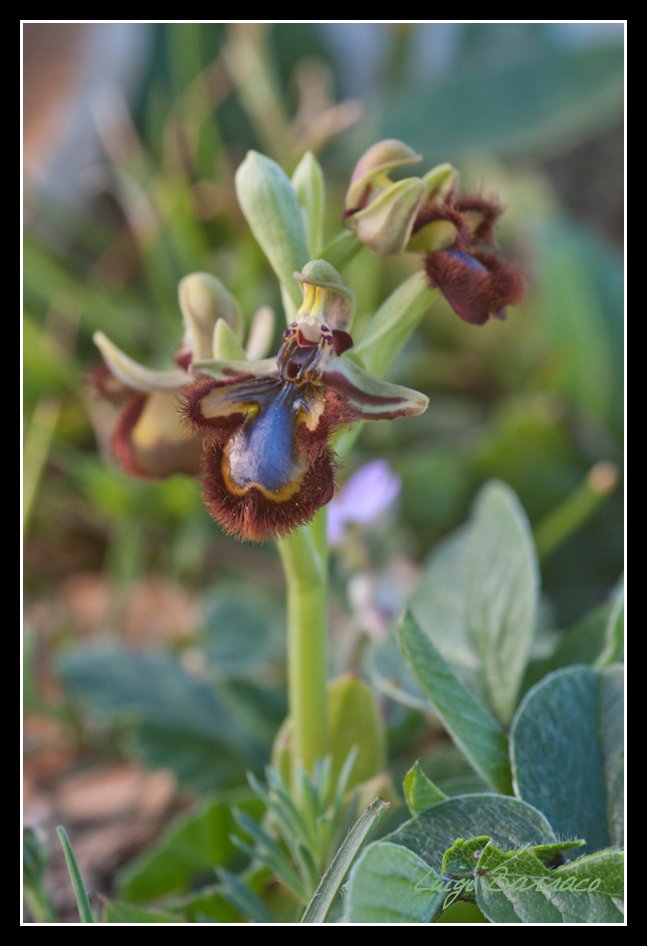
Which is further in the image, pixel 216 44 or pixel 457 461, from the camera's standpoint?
pixel 216 44

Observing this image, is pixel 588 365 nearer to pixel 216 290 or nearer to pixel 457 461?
pixel 457 461

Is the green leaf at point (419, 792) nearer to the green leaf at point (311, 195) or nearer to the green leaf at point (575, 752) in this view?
the green leaf at point (575, 752)

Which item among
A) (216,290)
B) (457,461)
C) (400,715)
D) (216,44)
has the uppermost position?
(216,44)

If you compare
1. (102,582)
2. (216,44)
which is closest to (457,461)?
(102,582)

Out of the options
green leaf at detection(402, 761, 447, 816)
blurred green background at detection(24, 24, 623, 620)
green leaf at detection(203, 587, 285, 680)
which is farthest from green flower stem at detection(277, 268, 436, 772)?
blurred green background at detection(24, 24, 623, 620)

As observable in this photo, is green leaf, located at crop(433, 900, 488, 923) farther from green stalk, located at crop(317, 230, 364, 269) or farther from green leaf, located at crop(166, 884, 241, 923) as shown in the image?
green stalk, located at crop(317, 230, 364, 269)

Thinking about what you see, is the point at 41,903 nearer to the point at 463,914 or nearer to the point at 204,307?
the point at 463,914

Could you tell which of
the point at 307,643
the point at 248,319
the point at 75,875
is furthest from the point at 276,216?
the point at 248,319
